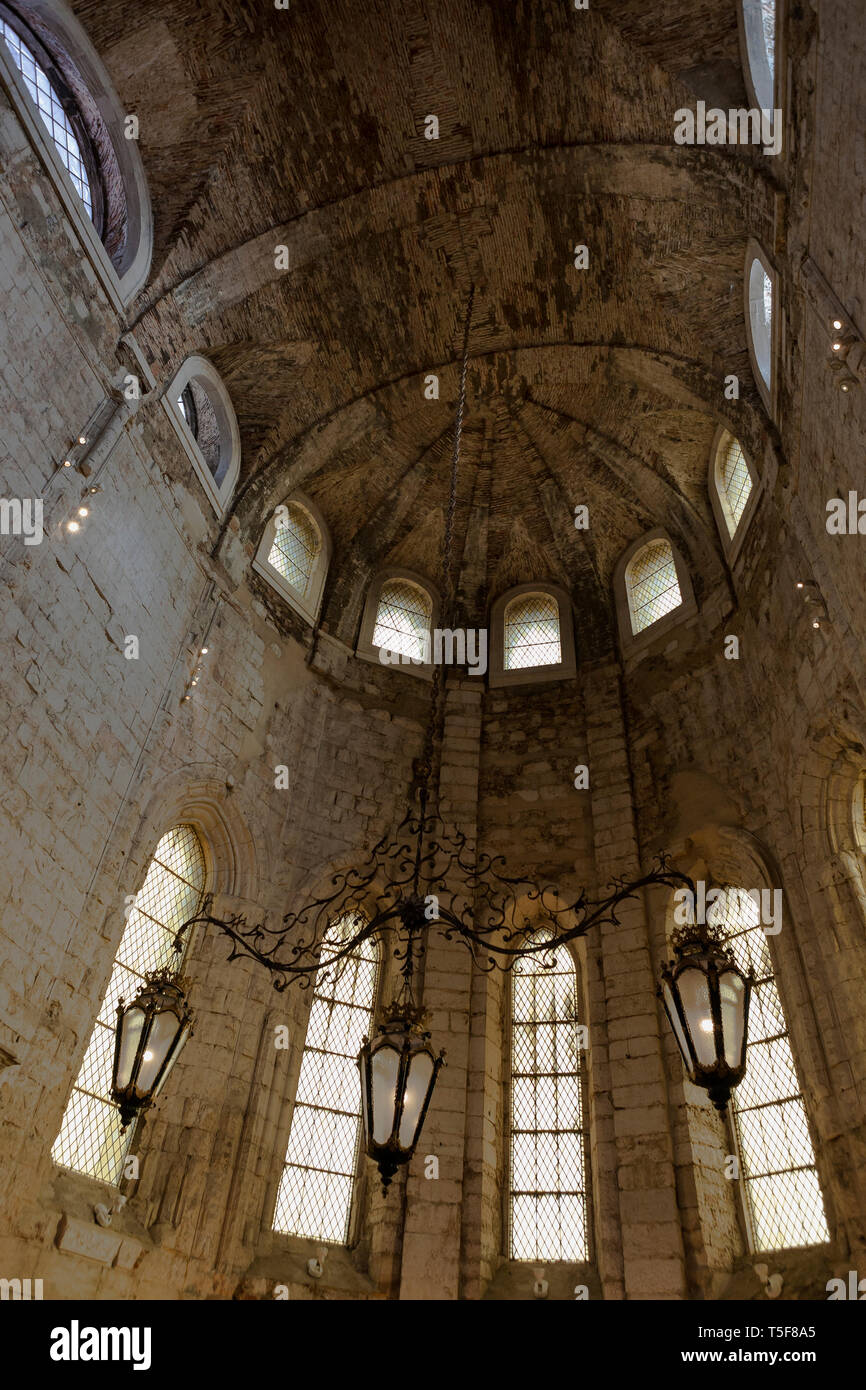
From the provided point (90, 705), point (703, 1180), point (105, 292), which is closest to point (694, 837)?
point (703, 1180)

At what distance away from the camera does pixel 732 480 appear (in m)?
9.87

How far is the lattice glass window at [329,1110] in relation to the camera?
7391 millimetres

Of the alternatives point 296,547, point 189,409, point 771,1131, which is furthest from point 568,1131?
point 189,409

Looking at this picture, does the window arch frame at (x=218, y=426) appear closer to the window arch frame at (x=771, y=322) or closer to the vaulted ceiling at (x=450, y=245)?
the vaulted ceiling at (x=450, y=245)

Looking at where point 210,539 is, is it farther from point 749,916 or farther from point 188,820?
point 749,916

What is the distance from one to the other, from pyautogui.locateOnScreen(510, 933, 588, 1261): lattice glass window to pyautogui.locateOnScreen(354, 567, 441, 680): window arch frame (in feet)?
11.7

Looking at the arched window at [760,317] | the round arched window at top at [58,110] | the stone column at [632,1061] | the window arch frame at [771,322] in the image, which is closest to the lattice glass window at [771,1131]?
the stone column at [632,1061]

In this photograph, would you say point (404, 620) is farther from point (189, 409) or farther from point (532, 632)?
point (189, 409)

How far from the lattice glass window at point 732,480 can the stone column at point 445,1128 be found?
3.78 metres

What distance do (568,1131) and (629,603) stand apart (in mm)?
5674

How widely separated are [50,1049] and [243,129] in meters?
7.92

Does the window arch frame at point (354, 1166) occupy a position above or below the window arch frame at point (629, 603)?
below

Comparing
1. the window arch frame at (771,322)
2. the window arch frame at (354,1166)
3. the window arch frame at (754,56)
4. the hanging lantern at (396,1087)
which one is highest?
the window arch frame at (754,56)

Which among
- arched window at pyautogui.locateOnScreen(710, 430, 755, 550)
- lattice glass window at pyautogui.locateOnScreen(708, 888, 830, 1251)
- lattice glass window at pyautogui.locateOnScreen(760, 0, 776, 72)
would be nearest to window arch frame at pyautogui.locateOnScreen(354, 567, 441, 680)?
arched window at pyautogui.locateOnScreen(710, 430, 755, 550)
